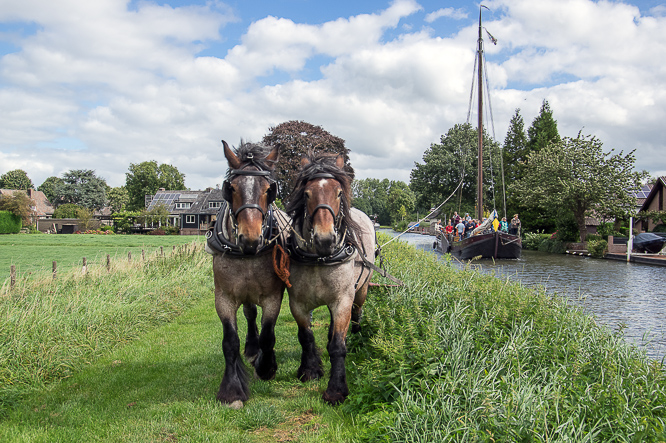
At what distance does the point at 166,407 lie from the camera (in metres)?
4.28

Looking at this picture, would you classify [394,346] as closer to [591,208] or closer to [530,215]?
[591,208]

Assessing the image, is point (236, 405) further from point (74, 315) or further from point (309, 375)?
point (74, 315)

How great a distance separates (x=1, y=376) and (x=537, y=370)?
4996 millimetres

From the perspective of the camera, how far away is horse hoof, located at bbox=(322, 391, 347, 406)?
4.29 m

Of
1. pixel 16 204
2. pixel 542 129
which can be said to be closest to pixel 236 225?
pixel 542 129

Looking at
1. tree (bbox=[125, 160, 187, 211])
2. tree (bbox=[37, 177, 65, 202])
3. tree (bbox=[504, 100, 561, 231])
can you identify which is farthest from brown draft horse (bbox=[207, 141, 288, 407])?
tree (bbox=[37, 177, 65, 202])

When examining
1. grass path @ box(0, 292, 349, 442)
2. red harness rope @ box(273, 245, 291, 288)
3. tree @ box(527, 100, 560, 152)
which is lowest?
grass path @ box(0, 292, 349, 442)

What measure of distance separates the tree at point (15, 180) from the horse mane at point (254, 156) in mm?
109556

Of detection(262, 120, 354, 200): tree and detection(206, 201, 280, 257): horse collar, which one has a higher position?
detection(262, 120, 354, 200): tree

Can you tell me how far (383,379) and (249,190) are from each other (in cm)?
201

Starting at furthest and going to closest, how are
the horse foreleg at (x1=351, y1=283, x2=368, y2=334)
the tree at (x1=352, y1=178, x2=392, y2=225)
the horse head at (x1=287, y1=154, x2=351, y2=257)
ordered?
the tree at (x1=352, y1=178, x2=392, y2=225)
the horse foreleg at (x1=351, y1=283, x2=368, y2=334)
the horse head at (x1=287, y1=154, x2=351, y2=257)

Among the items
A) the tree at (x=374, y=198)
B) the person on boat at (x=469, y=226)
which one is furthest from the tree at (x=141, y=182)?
the person on boat at (x=469, y=226)

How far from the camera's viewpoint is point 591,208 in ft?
110

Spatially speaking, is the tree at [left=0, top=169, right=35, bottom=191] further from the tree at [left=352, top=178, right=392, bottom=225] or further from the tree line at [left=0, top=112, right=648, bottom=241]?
the tree at [left=352, top=178, right=392, bottom=225]
